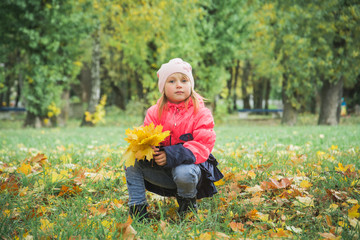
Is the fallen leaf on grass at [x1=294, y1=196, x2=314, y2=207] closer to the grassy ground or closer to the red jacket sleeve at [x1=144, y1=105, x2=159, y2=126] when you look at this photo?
the grassy ground

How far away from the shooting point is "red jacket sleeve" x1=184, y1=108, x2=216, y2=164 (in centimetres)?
240

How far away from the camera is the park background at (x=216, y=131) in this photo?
91.9 inches

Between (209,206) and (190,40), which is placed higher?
(190,40)

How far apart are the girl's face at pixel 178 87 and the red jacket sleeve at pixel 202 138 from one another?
0.21 meters

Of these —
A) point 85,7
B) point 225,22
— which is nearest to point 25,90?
point 85,7

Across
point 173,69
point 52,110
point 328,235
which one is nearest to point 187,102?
point 173,69

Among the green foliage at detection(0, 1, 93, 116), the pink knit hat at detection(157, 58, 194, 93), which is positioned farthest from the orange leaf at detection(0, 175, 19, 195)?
the green foliage at detection(0, 1, 93, 116)

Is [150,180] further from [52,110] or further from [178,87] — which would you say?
[52,110]

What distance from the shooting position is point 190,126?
2.56 metres

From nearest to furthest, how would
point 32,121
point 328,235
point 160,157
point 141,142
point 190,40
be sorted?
point 328,235
point 141,142
point 160,157
point 32,121
point 190,40

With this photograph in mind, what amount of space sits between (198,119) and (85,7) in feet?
39.1

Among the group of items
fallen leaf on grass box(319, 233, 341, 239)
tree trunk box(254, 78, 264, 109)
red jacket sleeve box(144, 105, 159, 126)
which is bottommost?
fallen leaf on grass box(319, 233, 341, 239)

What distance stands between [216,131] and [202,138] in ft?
25.7

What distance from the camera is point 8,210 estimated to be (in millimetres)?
2385
